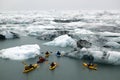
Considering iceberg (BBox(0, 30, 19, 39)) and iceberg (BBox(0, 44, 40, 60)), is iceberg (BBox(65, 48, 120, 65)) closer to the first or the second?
iceberg (BBox(0, 44, 40, 60))

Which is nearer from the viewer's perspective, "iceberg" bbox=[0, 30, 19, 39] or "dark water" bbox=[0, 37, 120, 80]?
"dark water" bbox=[0, 37, 120, 80]

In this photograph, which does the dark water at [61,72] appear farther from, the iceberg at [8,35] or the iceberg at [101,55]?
the iceberg at [8,35]

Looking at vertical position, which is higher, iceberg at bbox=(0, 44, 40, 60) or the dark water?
iceberg at bbox=(0, 44, 40, 60)

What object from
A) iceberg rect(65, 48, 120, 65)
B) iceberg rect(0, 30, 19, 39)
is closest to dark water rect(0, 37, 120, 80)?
iceberg rect(65, 48, 120, 65)

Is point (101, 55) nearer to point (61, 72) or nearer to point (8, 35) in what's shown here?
point (61, 72)

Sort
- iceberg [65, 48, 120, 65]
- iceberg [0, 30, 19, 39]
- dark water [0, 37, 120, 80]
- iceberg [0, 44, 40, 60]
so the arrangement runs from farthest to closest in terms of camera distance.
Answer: iceberg [0, 30, 19, 39] → iceberg [0, 44, 40, 60] → iceberg [65, 48, 120, 65] → dark water [0, 37, 120, 80]

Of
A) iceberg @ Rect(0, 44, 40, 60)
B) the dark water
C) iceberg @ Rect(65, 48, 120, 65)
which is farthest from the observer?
iceberg @ Rect(0, 44, 40, 60)

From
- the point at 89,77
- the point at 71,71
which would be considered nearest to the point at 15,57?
the point at 71,71

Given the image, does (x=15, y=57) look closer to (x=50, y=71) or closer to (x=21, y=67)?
(x=21, y=67)

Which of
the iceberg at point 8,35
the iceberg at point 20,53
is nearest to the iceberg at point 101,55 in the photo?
the iceberg at point 20,53

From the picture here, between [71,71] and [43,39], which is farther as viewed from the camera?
[43,39]

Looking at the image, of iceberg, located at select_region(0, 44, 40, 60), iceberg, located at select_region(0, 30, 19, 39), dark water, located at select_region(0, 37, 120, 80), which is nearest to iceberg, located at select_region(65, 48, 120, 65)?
dark water, located at select_region(0, 37, 120, 80)
